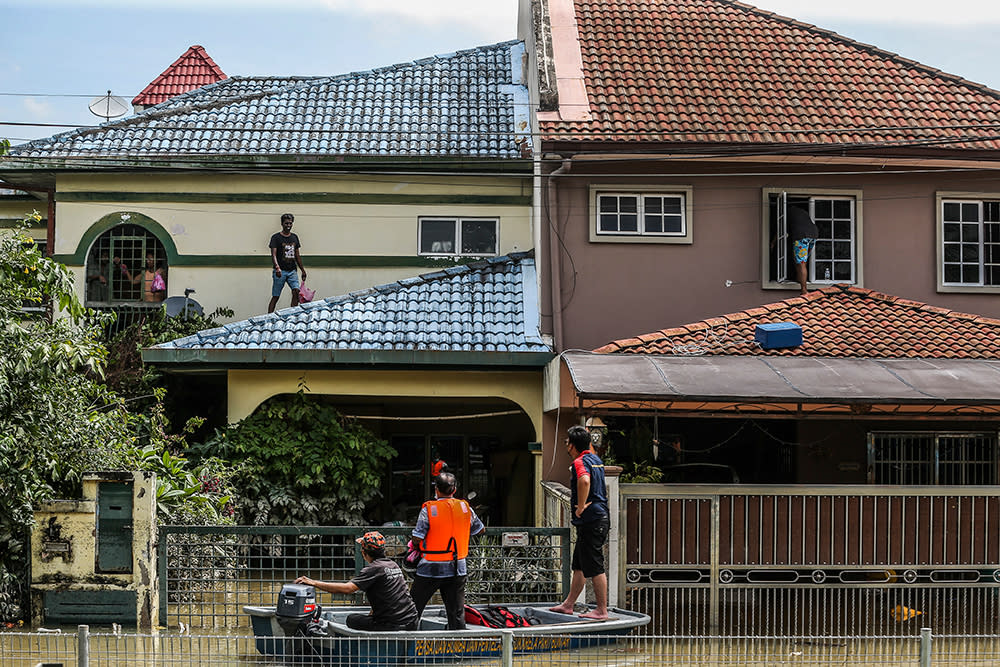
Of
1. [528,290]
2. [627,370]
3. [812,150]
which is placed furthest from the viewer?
[528,290]

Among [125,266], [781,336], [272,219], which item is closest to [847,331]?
[781,336]

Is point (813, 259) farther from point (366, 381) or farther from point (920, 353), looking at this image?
point (366, 381)

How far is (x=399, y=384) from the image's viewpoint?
1659cm

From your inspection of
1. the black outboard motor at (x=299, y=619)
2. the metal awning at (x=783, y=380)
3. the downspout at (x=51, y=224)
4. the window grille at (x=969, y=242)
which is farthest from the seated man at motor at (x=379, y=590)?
the downspout at (x=51, y=224)

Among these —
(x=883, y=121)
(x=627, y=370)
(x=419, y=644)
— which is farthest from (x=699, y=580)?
(x=883, y=121)

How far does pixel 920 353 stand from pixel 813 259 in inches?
110

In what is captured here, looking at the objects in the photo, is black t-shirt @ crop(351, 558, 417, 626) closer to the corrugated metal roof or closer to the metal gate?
the metal gate

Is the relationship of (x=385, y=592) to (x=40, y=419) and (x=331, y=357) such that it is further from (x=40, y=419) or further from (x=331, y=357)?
(x=331, y=357)

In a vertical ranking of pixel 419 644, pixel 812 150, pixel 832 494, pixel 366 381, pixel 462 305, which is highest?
pixel 812 150

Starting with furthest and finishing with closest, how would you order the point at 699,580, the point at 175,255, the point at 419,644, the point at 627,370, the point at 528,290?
the point at 175,255 < the point at 528,290 < the point at 627,370 < the point at 699,580 < the point at 419,644

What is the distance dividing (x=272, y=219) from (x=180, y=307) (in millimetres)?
2030

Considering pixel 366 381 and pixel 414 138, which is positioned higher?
pixel 414 138

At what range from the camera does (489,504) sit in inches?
795

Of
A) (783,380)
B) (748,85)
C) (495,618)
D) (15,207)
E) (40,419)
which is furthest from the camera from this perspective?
(15,207)
